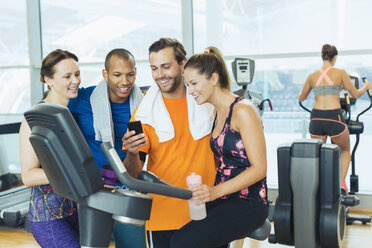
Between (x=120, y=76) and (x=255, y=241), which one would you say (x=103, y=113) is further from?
(x=255, y=241)

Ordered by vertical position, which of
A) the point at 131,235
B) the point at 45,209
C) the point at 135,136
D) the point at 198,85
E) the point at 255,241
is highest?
the point at 198,85

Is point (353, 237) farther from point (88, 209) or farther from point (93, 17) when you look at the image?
point (93, 17)

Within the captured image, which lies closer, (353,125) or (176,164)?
(176,164)

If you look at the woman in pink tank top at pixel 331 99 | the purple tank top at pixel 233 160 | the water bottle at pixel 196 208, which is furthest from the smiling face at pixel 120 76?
the woman in pink tank top at pixel 331 99

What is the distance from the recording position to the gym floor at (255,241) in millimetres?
3432

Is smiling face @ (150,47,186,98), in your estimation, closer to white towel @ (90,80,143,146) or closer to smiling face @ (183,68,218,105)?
smiling face @ (183,68,218,105)

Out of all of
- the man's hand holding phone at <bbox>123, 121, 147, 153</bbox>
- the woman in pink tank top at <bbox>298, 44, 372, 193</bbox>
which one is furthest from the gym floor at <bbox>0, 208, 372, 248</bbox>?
the man's hand holding phone at <bbox>123, 121, 147, 153</bbox>

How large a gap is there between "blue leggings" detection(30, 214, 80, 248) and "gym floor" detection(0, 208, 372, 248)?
2.04 m

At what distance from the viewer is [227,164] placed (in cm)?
158

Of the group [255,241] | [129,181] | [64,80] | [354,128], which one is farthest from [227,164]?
[354,128]

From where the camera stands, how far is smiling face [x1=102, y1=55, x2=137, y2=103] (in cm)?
188

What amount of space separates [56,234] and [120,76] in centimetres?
72

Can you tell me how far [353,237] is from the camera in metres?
3.59

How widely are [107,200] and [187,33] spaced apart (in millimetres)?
3687
